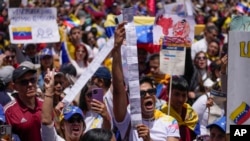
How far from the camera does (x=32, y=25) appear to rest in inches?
472

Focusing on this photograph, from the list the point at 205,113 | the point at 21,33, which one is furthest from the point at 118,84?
the point at 21,33

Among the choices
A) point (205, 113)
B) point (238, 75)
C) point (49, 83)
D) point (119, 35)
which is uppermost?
point (119, 35)

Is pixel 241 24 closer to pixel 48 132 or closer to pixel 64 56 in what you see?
pixel 48 132

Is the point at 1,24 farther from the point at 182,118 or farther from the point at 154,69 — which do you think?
the point at 182,118

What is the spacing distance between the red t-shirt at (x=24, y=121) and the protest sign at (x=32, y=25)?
437 cm

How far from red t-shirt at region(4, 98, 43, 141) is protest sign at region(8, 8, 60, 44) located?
437 centimetres

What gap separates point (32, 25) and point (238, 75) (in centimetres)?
655

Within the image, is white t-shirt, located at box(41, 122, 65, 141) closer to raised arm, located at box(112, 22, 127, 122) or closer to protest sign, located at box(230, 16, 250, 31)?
raised arm, located at box(112, 22, 127, 122)

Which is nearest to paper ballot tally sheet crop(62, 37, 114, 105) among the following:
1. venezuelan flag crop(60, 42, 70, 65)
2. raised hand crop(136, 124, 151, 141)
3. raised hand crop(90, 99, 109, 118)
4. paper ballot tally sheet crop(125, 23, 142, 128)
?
raised hand crop(90, 99, 109, 118)

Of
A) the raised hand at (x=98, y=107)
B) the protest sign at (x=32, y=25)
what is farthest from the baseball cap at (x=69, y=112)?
the protest sign at (x=32, y=25)

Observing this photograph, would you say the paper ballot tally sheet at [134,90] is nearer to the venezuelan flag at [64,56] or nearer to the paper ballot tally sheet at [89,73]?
the paper ballot tally sheet at [89,73]

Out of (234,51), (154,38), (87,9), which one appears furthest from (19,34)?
(87,9)

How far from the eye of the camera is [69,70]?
10648 mm

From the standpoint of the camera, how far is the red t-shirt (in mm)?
7133
